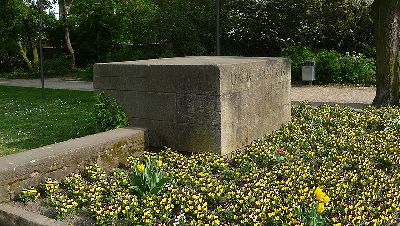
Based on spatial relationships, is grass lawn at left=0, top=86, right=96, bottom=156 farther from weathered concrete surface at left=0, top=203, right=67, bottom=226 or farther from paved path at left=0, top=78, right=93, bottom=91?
weathered concrete surface at left=0, top=203, right=67, bottom=226

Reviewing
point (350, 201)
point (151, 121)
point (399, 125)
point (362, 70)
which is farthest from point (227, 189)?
point (362, 70)

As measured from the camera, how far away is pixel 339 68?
53.8 ft

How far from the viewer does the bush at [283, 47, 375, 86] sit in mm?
16234

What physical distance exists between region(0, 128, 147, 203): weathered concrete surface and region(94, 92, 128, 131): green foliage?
0.27 meters

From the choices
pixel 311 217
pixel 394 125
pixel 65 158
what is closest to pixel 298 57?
pixel 394 125

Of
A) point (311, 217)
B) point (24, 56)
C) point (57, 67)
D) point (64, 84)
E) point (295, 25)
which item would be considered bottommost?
point (311, 217)

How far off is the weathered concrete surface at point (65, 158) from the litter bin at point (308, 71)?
11045 mm

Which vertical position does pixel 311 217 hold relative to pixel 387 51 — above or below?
below

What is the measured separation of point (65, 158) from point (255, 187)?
6.23 feet

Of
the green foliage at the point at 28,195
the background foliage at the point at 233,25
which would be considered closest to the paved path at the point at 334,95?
the background foliage at the point at 233,25

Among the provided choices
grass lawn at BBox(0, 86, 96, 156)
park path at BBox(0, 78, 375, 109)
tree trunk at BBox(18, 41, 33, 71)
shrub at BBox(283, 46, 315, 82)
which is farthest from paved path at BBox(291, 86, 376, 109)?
tree trunk at BBox(18, 41, 33, 71)

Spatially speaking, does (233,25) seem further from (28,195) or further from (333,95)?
(28,195)

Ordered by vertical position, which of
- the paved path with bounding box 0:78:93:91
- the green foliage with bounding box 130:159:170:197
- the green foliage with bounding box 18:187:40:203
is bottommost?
the green foliage with bounding box 18:187:40:203

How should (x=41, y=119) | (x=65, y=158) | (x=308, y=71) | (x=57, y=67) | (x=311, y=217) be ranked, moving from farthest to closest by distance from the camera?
(x=57, y=67) < (x=308, y=71) < (x=41, y=119) < (x=65, y=158) < (x=311, y=217)
